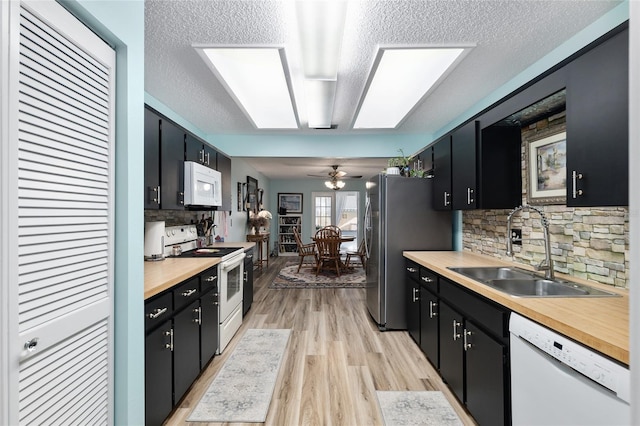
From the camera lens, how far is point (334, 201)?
8906 mm

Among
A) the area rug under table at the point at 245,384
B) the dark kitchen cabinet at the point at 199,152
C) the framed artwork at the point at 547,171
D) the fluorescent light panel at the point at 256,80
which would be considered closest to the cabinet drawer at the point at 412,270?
the framed artwork at the point at 547,171

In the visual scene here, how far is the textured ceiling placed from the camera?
1632 mm

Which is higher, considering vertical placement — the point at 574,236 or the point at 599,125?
the point at 599,125

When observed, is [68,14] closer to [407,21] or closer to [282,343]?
[407,21]

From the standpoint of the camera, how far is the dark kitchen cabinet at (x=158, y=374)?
152 cm

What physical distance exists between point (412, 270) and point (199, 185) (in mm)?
2196

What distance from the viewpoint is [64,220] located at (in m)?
0.99

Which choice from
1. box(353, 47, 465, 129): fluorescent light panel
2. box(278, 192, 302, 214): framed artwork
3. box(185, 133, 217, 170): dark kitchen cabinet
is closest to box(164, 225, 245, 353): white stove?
box(185, 133, 217, 170): dark kitchen cabinet

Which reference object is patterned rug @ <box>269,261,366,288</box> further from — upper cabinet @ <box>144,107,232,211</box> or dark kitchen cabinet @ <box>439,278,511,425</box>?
dark kitchen cabinet @ <box>439,278,511,425</box>

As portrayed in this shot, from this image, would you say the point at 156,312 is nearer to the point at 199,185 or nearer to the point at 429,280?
the point at 199,185

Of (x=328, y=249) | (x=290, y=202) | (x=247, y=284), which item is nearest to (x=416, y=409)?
(x=247, y=284)

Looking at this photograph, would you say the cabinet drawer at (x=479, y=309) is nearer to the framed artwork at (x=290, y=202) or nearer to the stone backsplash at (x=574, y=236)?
the stone backsplash at (x=574, y=236)

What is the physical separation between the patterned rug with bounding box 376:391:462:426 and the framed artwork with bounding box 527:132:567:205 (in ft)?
5.03

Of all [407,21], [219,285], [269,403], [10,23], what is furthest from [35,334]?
[407,21]
